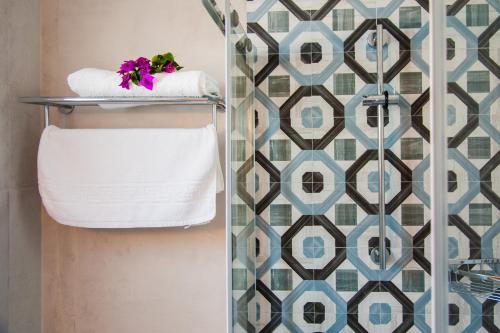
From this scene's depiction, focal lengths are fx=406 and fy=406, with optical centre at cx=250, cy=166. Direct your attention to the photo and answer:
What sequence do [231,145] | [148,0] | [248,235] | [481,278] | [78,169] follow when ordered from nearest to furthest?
[481,278] < [231,145] < [248,235] < [78,169] < [148,0]

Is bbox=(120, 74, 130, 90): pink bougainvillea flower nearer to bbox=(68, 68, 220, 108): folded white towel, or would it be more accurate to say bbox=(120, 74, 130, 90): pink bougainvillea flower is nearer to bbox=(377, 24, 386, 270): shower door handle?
bbox=(68, 68, 220, 108): folded white towel

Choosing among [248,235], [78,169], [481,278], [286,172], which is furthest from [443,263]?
[78,169]

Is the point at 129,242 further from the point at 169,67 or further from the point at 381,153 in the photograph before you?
the point at 381,153

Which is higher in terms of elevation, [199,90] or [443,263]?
[199,90]

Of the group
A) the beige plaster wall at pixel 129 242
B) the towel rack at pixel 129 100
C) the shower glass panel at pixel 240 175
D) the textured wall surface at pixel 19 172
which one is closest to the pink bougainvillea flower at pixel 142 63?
the towel rack at pixel 129 100

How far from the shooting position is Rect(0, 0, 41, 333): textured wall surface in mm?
1409

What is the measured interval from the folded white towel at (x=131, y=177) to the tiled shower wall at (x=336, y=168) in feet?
0.70

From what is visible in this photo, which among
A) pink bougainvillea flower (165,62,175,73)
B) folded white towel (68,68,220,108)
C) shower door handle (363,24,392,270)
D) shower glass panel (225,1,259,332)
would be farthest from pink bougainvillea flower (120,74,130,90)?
shower door handle (363,24,392,270)

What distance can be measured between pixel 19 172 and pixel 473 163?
146 cm

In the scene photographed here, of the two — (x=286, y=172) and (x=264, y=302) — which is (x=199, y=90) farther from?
(x=264, y=302)

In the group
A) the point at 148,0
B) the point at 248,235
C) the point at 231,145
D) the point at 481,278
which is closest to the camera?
the point at 481,278

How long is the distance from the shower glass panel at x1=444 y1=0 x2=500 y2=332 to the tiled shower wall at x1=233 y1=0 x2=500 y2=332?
71 centimetres

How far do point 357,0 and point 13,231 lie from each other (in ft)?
4.88

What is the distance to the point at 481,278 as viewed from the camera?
2.27 feet
